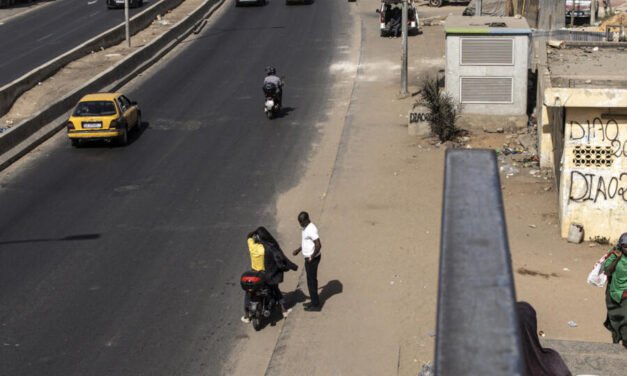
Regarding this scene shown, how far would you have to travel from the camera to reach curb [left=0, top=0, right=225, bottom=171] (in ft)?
84.3

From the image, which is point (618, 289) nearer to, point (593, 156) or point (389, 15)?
point (593, 156)

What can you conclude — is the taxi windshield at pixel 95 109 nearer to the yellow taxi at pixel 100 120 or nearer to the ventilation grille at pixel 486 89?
the yellow taxi at pixel 100 120

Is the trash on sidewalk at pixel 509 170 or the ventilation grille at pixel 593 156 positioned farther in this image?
the trash on sidewalk at pixel 509 170

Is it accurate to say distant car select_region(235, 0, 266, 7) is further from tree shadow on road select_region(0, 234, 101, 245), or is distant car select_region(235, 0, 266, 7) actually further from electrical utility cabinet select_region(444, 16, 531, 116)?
tree shadow on road select_region(0, 234, 101, 245)

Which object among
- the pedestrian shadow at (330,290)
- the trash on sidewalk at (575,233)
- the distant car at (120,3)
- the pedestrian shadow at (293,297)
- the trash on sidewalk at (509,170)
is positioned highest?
the distant car at (120,3)

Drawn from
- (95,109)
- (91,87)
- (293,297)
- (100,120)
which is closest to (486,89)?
(100,120)

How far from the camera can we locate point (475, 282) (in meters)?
2.44

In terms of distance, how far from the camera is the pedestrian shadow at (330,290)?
15.2 meters

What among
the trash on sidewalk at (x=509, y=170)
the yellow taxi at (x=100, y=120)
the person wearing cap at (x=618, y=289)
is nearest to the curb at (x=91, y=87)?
the yellow taxi at (x=100, y=120)

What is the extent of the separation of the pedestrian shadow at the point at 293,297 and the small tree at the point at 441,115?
1079 centimetres

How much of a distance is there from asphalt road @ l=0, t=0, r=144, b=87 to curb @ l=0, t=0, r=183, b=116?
4.95 ft

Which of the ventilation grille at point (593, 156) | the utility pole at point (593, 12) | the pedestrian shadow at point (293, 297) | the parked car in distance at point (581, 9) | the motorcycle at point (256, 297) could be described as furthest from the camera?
the parked car in distance at point (581, 9)

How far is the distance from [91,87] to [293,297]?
1934 centimetres

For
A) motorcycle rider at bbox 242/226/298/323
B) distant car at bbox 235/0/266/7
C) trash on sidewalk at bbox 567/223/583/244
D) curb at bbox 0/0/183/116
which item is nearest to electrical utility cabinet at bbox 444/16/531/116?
trash on sidewalk at bbox 567/223/583/244
